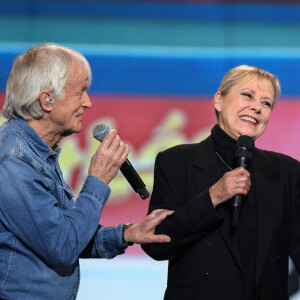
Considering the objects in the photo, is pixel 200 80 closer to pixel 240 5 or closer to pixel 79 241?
pixel 240 5

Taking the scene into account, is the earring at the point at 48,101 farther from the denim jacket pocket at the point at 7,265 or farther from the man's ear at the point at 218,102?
the man's ear at the point at 218,102

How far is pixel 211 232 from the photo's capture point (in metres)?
1.87

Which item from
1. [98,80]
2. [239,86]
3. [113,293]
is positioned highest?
[98,80]

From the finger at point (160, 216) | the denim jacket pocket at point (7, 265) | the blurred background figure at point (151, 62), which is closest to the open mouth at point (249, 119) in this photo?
the finger at point (160, 216)

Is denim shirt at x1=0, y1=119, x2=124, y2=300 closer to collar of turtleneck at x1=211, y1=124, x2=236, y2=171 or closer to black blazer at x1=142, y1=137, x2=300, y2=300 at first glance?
black blazer at x1=142, y1=137, x2=300, y2=300

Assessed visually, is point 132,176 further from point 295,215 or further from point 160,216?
point 295,215

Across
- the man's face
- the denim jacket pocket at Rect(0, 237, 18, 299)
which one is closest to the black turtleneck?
the man's face

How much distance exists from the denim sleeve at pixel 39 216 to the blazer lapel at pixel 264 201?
0.58 m

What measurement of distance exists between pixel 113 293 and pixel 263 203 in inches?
63.9

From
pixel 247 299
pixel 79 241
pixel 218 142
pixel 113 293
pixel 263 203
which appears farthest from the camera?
pixel 113 293

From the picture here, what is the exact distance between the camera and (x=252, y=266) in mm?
1834

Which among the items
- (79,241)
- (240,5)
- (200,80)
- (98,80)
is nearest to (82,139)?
(98,80)

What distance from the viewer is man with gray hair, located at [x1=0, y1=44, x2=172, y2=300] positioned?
4.79 feet

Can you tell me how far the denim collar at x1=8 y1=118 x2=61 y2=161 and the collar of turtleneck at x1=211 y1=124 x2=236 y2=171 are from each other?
686 mm
